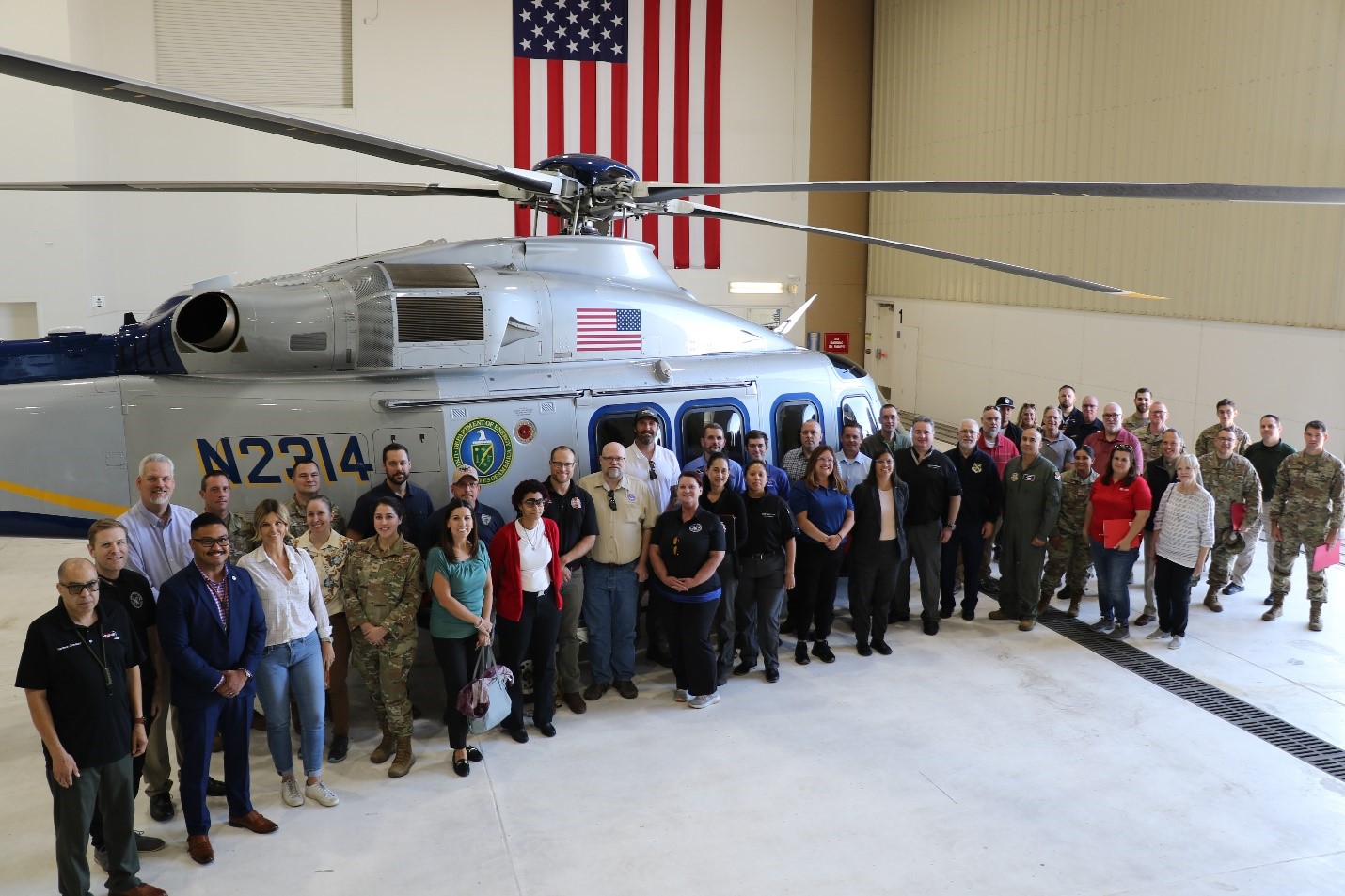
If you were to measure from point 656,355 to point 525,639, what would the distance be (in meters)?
2.61

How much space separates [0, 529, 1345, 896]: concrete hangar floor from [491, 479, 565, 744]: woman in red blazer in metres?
0.25

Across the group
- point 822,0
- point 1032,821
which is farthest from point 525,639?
point 822,0

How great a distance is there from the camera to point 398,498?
21.4 ft

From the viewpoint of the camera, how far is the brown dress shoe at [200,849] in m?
5.19

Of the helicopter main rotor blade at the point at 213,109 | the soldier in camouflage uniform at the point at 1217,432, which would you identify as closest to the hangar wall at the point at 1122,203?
the soldier in camouflage uniform at the point at 1217,432

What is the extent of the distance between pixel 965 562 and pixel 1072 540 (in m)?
0.93

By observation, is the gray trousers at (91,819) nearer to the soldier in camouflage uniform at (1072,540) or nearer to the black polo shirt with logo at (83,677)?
the black polo shirt with logo at (83,677)

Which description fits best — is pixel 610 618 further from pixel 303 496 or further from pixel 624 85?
pixel 624 85

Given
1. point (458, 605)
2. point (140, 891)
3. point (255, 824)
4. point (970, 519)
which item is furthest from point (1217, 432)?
point (140, 891)

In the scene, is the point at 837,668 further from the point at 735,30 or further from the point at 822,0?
the point at 822,0

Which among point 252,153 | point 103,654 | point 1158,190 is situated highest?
point 252,153

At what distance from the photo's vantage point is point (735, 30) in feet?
66.0

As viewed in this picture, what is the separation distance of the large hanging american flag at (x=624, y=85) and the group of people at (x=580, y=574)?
11598 millimetres

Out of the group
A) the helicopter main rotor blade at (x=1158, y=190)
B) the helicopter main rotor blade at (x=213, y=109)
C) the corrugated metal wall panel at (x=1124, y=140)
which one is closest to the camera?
the helicopter main rotor blade at (x=213, y=109)
